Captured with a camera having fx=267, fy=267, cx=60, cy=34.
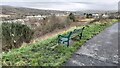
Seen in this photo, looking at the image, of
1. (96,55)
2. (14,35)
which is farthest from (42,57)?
(14,35)

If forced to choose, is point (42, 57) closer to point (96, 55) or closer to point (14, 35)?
point (96, 55)

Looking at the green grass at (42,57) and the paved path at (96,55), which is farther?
the paved path at (96,55)

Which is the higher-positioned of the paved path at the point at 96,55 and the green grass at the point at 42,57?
the green grass at the point at 42,57

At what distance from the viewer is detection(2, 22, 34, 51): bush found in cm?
1430

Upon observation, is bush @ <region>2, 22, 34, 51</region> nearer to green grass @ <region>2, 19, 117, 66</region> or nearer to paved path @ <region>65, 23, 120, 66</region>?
green grass @ <region>2, 19, 117, 66</region>

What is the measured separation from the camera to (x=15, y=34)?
15312mm

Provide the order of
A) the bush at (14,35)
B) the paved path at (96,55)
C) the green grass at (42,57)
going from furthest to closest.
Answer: the bush at (14,35), the paved path at (96,55), the green grass at (42,57)

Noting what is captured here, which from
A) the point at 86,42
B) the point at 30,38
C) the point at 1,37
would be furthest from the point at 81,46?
the point at 30,38

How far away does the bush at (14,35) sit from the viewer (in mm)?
14302

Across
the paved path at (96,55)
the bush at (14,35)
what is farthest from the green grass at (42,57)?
the bush at (14,35)

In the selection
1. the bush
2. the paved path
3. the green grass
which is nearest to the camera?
the green grass

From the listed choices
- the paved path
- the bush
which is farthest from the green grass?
the bush

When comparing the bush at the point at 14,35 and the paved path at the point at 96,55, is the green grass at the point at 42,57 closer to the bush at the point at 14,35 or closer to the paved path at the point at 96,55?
the paved path at the point at 96,55

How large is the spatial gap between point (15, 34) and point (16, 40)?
0.52m
